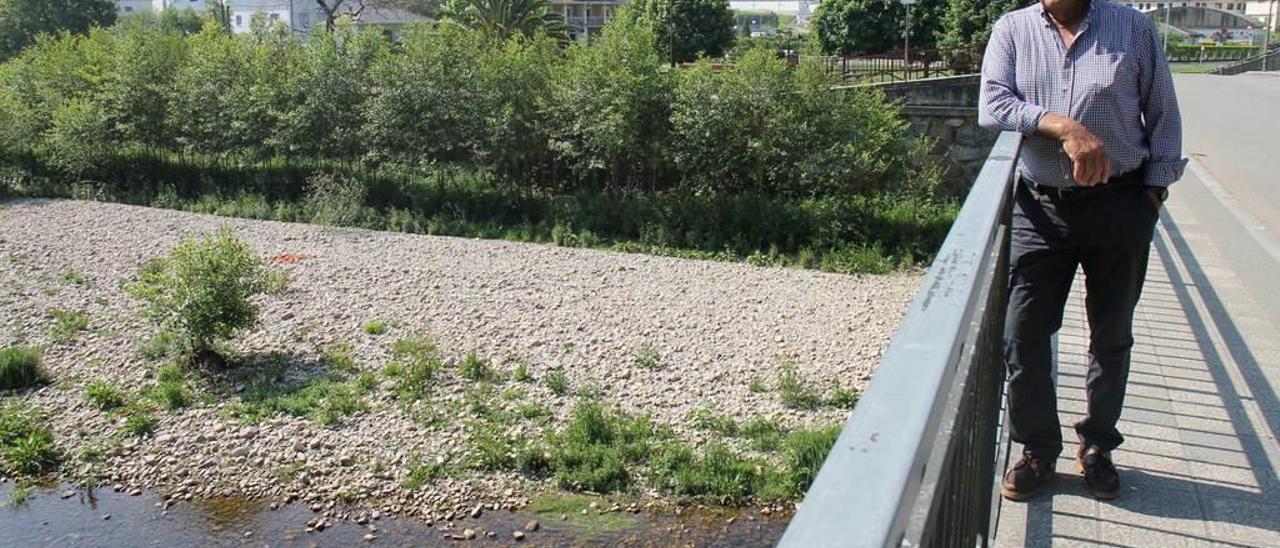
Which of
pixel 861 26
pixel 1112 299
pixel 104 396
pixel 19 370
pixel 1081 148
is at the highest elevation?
pixel 861 26

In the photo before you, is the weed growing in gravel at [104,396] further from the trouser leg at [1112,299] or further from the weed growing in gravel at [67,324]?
the trouser leg at [1112,299]

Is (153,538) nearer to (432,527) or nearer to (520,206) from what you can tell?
(432,527)

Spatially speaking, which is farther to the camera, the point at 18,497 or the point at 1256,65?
the point at 1256,65

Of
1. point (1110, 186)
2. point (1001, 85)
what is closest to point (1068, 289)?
point (1110, 186)

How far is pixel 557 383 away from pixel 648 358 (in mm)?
1269

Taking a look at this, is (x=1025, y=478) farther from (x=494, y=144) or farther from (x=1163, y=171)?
(x=494, y=144)

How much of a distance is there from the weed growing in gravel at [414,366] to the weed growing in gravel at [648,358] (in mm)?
2344

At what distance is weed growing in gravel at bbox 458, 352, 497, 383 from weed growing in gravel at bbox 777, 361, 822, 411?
3.38m

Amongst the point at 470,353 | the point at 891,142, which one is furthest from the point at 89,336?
the point at 891,142

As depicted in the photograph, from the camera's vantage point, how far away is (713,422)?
10844 mm

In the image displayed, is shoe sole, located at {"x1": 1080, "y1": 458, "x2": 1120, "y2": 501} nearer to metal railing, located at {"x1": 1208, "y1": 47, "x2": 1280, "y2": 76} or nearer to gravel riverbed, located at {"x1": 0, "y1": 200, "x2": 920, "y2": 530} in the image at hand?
gravel riverbed, located at {"x1": 0, "y1": 200, "x2": 920, "y2": 530}

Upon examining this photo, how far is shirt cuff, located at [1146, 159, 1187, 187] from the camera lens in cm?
311

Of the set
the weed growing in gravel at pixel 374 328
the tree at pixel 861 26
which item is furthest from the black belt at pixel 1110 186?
the tree at pixel 861 26

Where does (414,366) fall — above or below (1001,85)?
below
